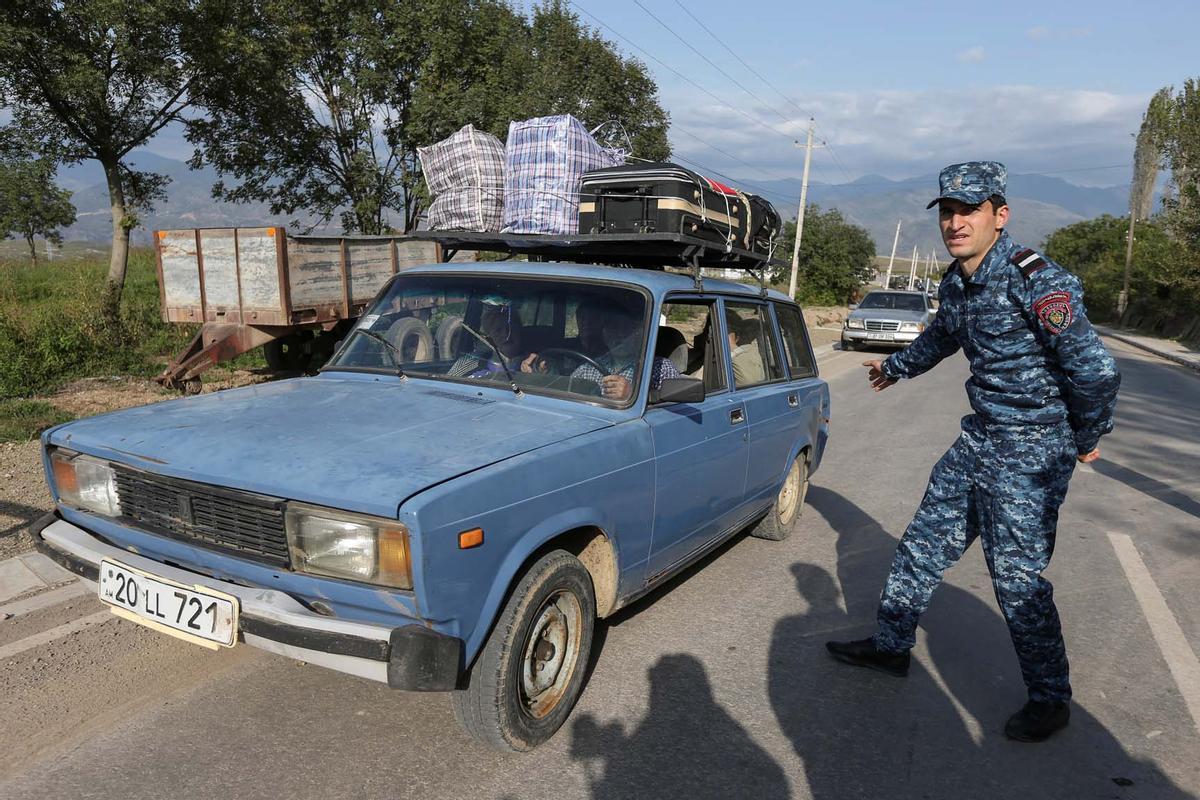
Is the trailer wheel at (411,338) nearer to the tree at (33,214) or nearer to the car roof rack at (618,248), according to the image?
the car roof rack at (618,248)

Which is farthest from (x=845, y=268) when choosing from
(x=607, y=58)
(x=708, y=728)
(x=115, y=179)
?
(x=708, y=728)

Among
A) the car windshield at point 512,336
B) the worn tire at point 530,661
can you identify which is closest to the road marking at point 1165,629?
the worn tire at point 530,661

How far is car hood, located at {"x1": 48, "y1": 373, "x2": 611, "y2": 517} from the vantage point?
251 cm

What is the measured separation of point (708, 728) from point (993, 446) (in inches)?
61.4

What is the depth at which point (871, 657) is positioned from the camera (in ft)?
12.1

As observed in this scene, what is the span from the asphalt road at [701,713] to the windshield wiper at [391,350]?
1361mm

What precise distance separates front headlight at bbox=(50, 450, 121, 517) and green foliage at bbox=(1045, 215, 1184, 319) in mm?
25768

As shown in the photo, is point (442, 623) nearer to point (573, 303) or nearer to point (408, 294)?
point (573, 303)

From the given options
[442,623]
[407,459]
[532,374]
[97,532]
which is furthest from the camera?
[532,374]

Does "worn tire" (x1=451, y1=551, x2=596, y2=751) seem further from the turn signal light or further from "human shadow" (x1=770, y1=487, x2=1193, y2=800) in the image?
"human shadow" (x1=770, y1=487, x2=1193, y2=800)

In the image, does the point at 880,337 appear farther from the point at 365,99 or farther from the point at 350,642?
the point at 350,642

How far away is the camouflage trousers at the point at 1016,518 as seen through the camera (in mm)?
3121

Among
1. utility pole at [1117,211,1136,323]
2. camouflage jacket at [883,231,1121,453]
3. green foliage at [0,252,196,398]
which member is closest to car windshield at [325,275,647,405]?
camouflage jacket at [883,231,1121,453]

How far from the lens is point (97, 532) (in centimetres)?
303
